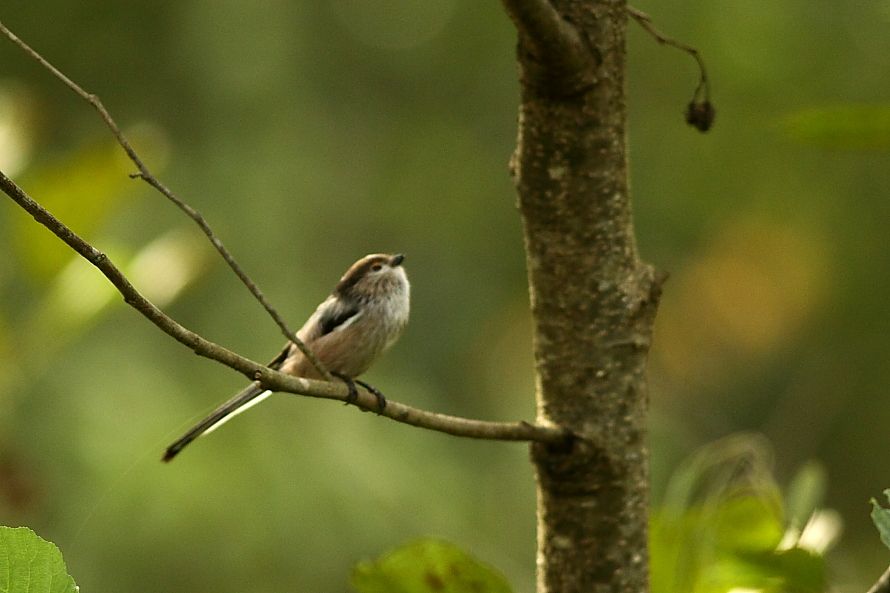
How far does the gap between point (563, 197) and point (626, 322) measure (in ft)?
0.89

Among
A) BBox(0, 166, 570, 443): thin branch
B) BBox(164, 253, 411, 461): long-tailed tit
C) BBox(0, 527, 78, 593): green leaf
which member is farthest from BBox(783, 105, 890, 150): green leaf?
BBox(164, 253, 411, 461): long-tailed tit

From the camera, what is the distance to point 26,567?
125 cm

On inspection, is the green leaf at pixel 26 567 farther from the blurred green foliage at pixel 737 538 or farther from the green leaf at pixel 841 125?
the green leaf at pixel 841 125

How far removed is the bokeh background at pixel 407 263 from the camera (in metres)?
4.84

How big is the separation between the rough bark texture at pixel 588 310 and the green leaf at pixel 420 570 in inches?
14.3

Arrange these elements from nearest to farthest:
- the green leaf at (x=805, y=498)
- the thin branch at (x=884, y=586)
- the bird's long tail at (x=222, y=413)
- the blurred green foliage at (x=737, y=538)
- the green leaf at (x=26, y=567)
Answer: the green leaf at (x=26, y=567) < the thin branch at (x=884, y=586) < the blurred green foliage at (x=737, y=538) < the green leaf at (x=805, y=498) < the bird's long tail at (x=222, y=413)

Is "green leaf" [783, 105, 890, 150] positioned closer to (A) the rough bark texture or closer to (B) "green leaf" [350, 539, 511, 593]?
(A) the rough bark texture

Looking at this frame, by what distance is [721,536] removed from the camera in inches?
82.5

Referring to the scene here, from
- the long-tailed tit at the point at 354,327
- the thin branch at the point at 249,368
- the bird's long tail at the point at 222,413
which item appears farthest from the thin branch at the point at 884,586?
the long-tailed tit at the point at 354,327

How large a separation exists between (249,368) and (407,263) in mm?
5004

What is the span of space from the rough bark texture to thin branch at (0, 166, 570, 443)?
0.10 m

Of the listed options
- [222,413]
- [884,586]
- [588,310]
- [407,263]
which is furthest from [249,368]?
[407,263]

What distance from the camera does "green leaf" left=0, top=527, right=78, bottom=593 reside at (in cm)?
124

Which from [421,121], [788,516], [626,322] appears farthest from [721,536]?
[421,121]
